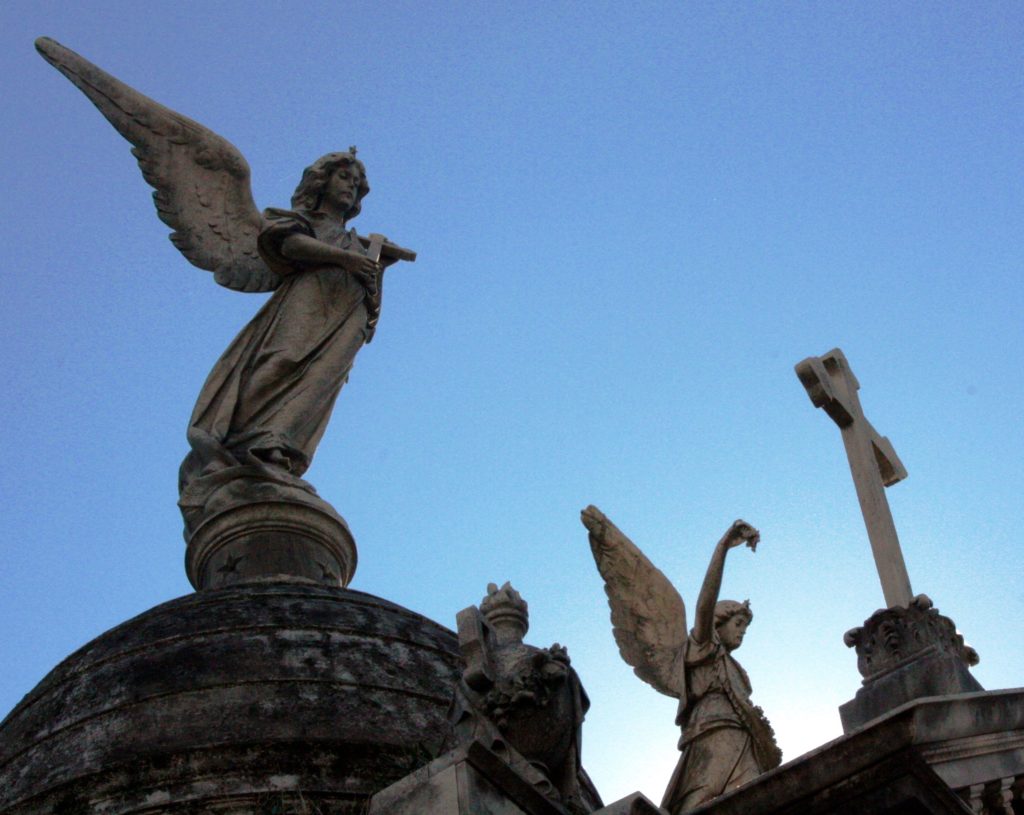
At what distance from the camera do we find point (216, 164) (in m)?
14.7

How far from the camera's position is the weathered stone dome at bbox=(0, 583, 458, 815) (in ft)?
31.4

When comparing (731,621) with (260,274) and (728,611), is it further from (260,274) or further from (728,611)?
(260,274)

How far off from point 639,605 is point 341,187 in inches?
226

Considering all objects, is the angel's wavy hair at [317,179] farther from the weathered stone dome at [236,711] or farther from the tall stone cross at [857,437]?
the tall stone cross at [857,437]

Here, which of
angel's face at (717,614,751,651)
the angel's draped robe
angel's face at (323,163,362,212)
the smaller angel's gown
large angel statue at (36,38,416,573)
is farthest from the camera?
angel's face at (323,163,362,212)

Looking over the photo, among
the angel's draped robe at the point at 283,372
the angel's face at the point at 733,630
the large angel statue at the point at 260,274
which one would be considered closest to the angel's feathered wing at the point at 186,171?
the large angel statue at the point at 260,274

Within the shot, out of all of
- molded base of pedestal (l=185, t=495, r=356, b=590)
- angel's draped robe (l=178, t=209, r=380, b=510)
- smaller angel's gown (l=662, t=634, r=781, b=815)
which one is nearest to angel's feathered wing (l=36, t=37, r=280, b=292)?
angel's draped robe (l=178, t=209, r=380, b=510)

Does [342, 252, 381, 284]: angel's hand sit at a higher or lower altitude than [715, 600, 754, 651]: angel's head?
higher

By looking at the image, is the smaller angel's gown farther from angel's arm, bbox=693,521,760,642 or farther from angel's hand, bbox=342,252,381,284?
angel's hand, bbox=342,252,381,284

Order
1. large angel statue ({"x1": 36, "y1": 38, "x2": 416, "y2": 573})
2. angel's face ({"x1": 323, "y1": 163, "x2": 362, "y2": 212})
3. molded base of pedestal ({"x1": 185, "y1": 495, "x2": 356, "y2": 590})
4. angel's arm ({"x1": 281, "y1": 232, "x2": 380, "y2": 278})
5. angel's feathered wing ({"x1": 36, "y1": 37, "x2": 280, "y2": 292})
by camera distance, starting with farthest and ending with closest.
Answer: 1. angel's feathered wing ({"x1": 36, "y1": 37, "x2": 280, "y2": 292})
2. angel's face ({"x1": 323, "y1": 163, "x2": 362, "y2": 212})
3. angel's arm ({"x1": 281, "y1": 232, "x2": 380, "y2": 278})
4. large angel statue ({"x1": 36, "y1": 38, "x2": 416, "y2": 573})
5. molded base of pedestal ({"x1": 185, "y1": 495, "x2": 356, "y2": 590})

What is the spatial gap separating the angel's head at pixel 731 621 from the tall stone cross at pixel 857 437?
68 cm

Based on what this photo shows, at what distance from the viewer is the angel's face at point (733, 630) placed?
927 cm

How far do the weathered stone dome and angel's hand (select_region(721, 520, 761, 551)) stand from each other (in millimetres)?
1823

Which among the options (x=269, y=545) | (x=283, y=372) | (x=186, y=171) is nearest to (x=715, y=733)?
(x=269, y=545)
